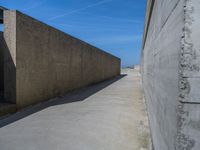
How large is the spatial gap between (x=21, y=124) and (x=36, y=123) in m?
0.30

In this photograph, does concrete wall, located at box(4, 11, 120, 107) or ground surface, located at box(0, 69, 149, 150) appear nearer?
ground surface, located at box(0, 69, 149, 150)

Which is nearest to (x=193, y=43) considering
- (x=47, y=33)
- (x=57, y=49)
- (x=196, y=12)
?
(x=196, y=12)

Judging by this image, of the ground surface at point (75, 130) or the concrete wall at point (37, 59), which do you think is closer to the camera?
the ground surface at point (75, 130)

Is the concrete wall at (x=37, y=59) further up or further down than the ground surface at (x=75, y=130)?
further up

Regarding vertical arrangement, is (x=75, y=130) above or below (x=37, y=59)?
below

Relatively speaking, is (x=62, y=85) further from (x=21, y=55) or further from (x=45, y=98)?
Result: (x=21, y=55)

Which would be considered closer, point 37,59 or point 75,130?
point 75,130

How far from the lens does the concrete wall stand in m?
4.80

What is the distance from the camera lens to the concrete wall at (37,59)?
480cm

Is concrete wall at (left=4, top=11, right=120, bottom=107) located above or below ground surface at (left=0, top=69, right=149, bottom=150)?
above

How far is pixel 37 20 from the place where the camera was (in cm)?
571

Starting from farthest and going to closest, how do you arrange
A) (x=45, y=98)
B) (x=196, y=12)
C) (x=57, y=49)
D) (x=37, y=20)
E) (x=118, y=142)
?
(x=57, y=49), (x=45, y=98), (x=37, y=20), (x=118, y=142), (x=196, y=12)

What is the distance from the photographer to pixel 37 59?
18.8ft

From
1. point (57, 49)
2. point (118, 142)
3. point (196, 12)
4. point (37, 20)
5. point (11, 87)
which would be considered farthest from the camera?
point (57, 49)
